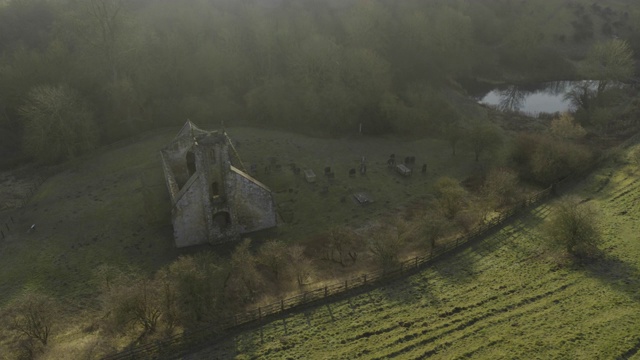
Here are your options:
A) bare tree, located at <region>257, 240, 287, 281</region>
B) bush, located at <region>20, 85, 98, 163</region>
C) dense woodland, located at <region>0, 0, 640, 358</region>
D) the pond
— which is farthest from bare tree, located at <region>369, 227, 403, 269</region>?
the pond

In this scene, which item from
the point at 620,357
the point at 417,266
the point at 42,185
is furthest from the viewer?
the point at 42,185

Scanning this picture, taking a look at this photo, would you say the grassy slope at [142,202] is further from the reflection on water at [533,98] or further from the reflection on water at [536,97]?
the reflection on water at [536,97]

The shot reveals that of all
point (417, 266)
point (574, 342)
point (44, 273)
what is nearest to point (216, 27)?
point (44, 273)

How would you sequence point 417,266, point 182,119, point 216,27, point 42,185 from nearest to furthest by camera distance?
point 417,266 → point 42,185 → point 182,119 → point 216,27

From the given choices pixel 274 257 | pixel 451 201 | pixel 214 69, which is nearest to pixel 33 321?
pixel 274 257

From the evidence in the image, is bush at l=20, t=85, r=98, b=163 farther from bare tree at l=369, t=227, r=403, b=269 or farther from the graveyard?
bare tree at l=369, t=227, r=403, b=269

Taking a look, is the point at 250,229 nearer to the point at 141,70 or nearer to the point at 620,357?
the point at 620,357
